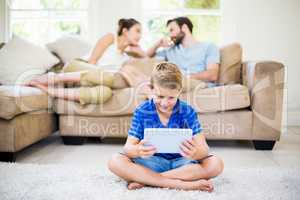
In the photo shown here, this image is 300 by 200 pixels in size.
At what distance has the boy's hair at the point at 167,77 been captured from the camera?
1.55 meters

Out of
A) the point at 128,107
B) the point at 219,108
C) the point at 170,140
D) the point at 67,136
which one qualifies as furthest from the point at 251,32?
the point at 170,140

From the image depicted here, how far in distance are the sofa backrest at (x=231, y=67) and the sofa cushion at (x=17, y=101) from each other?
56.0 inches

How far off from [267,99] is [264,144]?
32 cm

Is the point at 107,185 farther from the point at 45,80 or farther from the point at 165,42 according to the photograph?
the point at 165,42

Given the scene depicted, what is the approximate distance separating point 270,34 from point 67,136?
228cm

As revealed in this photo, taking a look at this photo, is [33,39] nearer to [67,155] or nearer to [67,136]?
[67,136]

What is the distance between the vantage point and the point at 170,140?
1526mm

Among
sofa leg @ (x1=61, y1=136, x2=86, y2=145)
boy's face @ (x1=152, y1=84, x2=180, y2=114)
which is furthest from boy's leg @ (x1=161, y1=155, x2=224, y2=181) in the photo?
sofa leg @ (x1=61, y1=136, x2=86, y2=145)

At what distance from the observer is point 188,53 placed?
118 inches

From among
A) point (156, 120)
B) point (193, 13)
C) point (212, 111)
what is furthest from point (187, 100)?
point (193, 13)

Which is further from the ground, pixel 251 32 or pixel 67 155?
pixel 251 32

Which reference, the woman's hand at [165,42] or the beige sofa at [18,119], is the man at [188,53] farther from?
the beige sofa at [18,119]

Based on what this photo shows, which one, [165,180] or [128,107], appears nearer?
[165,180]

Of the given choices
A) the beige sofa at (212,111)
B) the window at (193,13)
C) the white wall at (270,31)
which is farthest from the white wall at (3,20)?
the white wall at (270,31)
